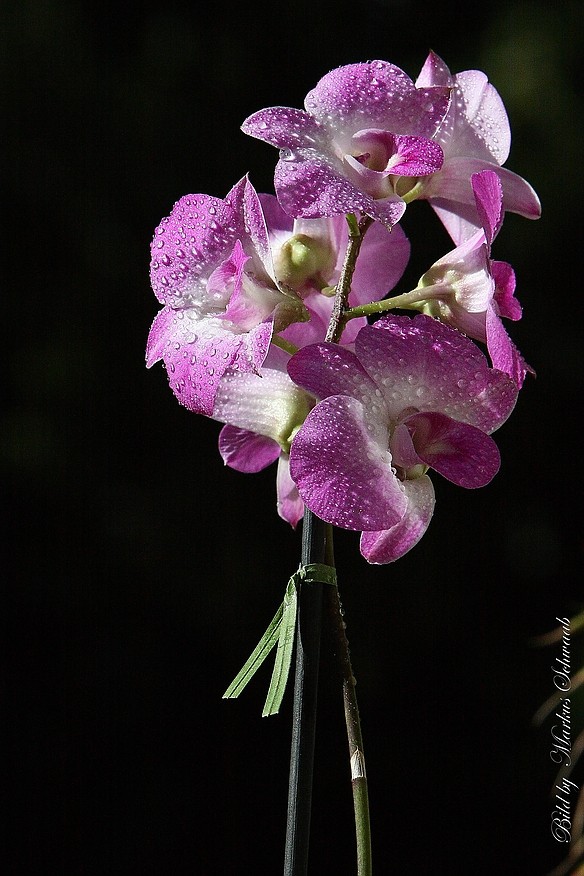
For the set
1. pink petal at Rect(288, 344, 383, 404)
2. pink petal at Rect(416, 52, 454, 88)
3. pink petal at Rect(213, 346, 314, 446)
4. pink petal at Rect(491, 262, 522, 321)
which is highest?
pink petal at Rect(416, 52, 454, 88)

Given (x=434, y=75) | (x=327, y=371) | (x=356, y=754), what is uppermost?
(x=434, y=75)

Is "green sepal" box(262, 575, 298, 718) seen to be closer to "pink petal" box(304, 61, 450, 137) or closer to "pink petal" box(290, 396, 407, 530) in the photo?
"pink petal" box(290, 396, 407, 530)

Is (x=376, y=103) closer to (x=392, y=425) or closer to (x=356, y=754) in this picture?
(x=392, y=425)

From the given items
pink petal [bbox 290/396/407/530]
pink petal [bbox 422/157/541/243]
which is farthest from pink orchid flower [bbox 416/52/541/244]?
pink petal [bbox 290/396/407/530]

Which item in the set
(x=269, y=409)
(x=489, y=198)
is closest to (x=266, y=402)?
(x=269, y=409)

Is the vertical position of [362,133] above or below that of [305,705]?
above

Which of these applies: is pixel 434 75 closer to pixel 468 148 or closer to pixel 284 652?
pixel 468 148

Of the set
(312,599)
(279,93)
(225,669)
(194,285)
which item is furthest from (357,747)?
(279,93)

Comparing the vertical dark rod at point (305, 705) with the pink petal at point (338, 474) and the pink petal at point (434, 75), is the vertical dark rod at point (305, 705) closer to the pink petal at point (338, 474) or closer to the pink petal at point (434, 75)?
the pink petal at point (338, 474)
